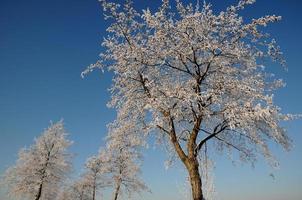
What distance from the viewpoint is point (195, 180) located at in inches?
515

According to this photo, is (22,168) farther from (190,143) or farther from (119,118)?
(190,143)

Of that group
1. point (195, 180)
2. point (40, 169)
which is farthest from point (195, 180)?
point (40, 169)

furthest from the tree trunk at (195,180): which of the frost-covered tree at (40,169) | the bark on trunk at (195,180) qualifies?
the frost-covered tree at (40,169)

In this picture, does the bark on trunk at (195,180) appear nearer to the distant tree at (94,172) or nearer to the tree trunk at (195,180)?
the tree trunk at (195,180)

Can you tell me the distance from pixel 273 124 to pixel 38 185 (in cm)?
2202

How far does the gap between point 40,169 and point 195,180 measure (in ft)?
64.1

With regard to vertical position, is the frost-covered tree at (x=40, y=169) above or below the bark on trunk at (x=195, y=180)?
above

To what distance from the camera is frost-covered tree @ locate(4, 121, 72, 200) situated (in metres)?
28.5

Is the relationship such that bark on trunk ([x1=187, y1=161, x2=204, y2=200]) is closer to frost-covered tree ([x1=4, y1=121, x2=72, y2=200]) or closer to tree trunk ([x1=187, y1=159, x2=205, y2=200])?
tree trunk ([x1=187, y1=159, x2=205, y2=200])

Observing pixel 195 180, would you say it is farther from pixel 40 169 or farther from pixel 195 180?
pixel 40 169

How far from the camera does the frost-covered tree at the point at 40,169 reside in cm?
2848

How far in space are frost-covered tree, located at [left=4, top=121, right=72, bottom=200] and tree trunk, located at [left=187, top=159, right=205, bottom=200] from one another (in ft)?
60.6

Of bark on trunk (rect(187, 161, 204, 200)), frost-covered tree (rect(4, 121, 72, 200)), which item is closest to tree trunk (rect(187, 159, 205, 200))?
bark on trunk (rect(187, 161, 204, 200))

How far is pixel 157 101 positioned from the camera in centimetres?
1298
